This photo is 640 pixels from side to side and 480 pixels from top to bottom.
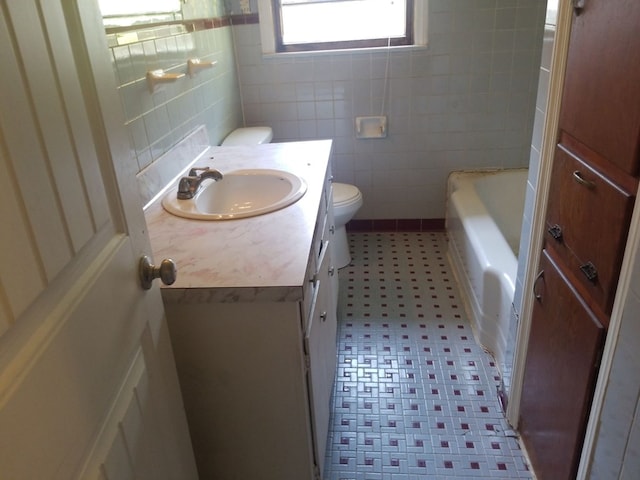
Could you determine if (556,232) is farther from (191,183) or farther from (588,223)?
(191,183)

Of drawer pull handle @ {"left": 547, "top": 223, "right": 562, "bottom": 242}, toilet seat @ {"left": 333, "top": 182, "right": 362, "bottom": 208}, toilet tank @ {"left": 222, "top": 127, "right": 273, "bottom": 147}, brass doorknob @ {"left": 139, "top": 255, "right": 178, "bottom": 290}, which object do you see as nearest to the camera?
brass doorknob @ {"left": 139, "top": 255, "right": 178, "bottom": 290}

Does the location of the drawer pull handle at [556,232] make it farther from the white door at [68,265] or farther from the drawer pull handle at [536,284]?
the white door at [68,265]

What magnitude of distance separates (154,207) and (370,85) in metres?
1.67

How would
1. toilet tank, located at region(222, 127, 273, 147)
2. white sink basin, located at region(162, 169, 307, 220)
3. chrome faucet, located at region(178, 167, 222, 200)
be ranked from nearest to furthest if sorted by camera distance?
chrome faucet, located at region(178, 167, 222, 200), white sink basin, located at region(162, 169, 307, 220), toilet tank, located at region(222, 127, 273, 147)

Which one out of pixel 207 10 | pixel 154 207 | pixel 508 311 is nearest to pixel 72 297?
pixel 154 207

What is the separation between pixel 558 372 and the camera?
1.27m

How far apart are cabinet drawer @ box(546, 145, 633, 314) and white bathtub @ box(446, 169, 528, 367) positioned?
2.20 ft

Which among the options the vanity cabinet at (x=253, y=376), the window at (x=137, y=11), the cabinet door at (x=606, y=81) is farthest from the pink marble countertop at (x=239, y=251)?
the cabinet door at (x=606, y=81)

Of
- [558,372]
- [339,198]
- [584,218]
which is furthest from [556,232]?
[339,198]

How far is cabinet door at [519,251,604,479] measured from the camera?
1.12 m

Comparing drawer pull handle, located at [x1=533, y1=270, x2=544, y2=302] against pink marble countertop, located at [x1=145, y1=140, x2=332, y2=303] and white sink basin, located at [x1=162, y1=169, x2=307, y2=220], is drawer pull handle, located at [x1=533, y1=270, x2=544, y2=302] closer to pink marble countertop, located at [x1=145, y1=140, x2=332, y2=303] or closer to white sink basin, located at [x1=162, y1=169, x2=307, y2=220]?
pink marble countertop, located at [x1=145, y1=140, x2=332, y2=303]

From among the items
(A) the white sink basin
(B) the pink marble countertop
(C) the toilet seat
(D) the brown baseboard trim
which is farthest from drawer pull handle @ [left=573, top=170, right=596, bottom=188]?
(D) the brown baseboard trim

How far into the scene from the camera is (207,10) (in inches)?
91.2

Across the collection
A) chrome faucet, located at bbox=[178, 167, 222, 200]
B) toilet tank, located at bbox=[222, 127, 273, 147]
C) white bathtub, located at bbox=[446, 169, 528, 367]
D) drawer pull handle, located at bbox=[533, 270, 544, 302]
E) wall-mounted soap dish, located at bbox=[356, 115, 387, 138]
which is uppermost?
chrome faucet, located at bbox=[178, 167, 222, 200]
